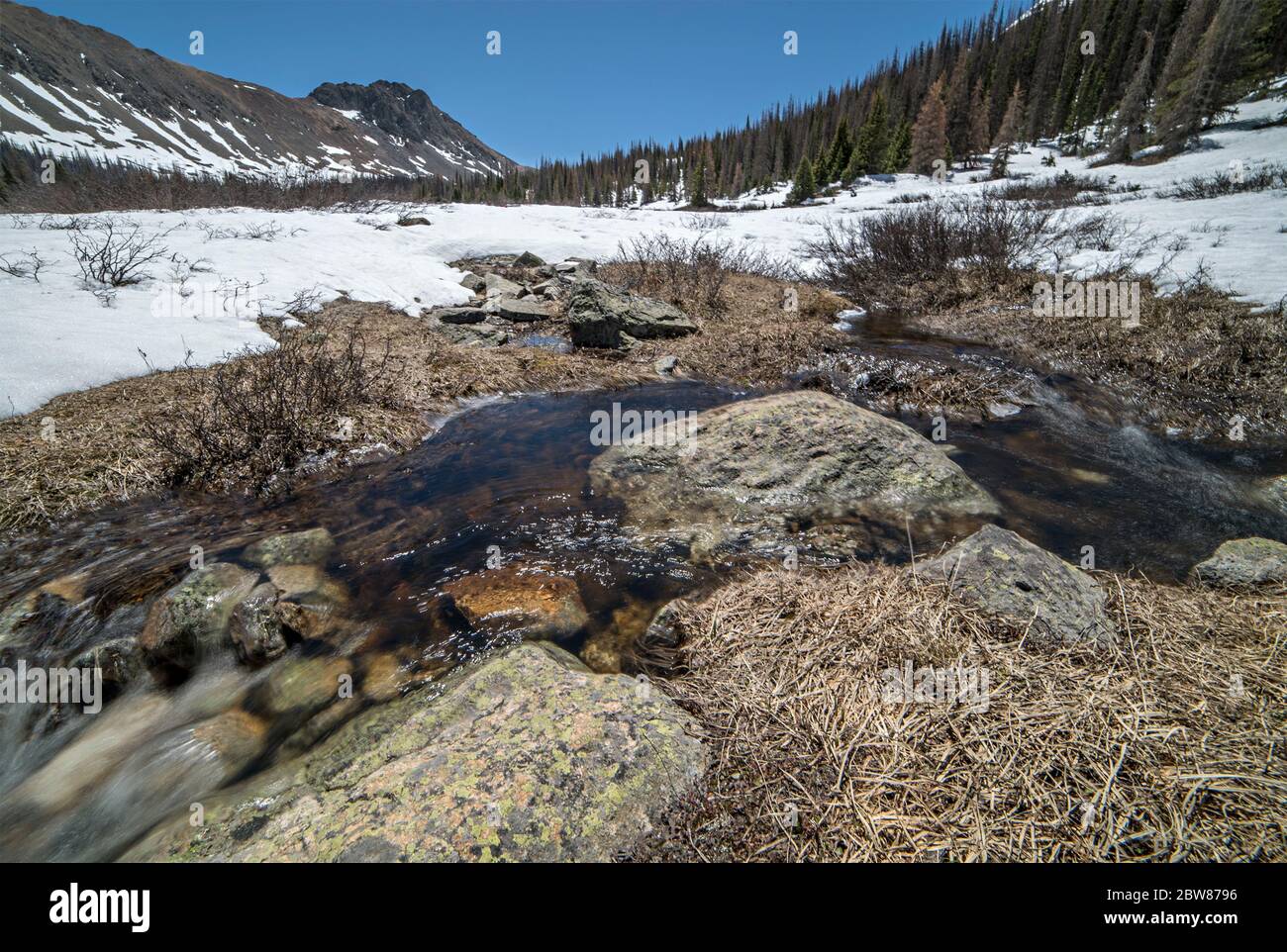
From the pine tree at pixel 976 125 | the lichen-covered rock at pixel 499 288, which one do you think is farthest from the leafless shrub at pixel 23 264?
the pine tree at pixel 976 125

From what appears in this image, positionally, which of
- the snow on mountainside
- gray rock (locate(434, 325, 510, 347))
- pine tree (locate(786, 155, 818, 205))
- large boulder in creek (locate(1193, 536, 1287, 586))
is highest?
the snow on mountainside

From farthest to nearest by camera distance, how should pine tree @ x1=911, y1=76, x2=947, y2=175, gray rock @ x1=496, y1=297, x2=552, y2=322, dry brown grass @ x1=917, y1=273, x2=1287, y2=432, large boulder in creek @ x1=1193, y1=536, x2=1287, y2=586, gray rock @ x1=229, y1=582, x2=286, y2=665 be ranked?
pine tree @ x1=911, y1=76, x2=947, y2=175 < gray rock @ x1=496, y1=297, x2=552, y2=322 < dry brown grass @ x1=917, y1=273, x2=1287, y2=432 < gray rock @ x1=229, y1=582, x2=286, y2=665 < large boulder in creek @ x1=1193, y1=536, x2=1287, y2=586

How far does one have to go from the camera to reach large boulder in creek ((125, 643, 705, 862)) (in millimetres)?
1783

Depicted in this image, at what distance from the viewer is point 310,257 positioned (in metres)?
13.4

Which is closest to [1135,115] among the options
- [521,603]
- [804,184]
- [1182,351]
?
[804,184]

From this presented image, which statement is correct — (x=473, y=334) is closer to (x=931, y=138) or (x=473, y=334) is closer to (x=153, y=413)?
(x=153, y=413)

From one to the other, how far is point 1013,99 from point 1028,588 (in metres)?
77.6

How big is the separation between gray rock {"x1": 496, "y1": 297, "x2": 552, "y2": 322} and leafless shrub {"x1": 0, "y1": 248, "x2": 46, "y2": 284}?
8015mm

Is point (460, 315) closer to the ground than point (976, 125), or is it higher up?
closer to the ground

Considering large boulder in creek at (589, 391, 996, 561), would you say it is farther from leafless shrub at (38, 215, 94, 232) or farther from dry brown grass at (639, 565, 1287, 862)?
leafless shrub at (38, 215, 94, 232)

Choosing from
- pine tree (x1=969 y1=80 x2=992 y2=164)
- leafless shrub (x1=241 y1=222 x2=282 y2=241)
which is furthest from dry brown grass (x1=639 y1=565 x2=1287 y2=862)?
pine tree (x1=969 y1=80 x2=992 y2=164)
